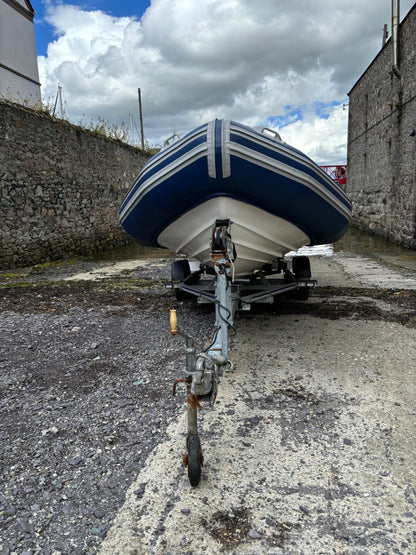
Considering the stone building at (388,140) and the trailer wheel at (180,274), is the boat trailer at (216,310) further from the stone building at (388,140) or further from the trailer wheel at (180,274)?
the stone building at (388,140)

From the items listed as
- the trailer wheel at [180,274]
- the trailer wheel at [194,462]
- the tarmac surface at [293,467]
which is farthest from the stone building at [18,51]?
the trailer wheel at [194,462]

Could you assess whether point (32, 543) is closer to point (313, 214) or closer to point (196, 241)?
point (196, 241)

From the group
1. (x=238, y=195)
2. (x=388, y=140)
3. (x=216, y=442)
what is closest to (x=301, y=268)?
(x=238, y=195)

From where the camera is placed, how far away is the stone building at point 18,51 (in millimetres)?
11617

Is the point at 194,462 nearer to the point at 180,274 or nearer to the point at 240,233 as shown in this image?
the point at 240,233

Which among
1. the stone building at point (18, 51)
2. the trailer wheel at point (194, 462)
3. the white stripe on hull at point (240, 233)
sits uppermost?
the stone building at point (18, 51)

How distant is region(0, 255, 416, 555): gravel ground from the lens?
153 cm

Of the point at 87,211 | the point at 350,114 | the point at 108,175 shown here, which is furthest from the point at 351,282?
the point at 350,114

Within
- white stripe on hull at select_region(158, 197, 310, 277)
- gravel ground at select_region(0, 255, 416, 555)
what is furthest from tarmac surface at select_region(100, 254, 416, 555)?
white stripe on hull at select_region(158, 197, 310, 277)

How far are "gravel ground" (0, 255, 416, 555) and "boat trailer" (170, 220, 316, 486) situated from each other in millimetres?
247

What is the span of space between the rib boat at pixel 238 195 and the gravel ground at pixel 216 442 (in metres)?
0.95

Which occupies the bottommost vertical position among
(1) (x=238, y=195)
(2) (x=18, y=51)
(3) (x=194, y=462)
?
(3) (x=194, y=462)

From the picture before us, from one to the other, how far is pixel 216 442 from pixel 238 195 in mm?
1804

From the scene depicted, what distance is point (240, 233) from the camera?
3.35 meters
